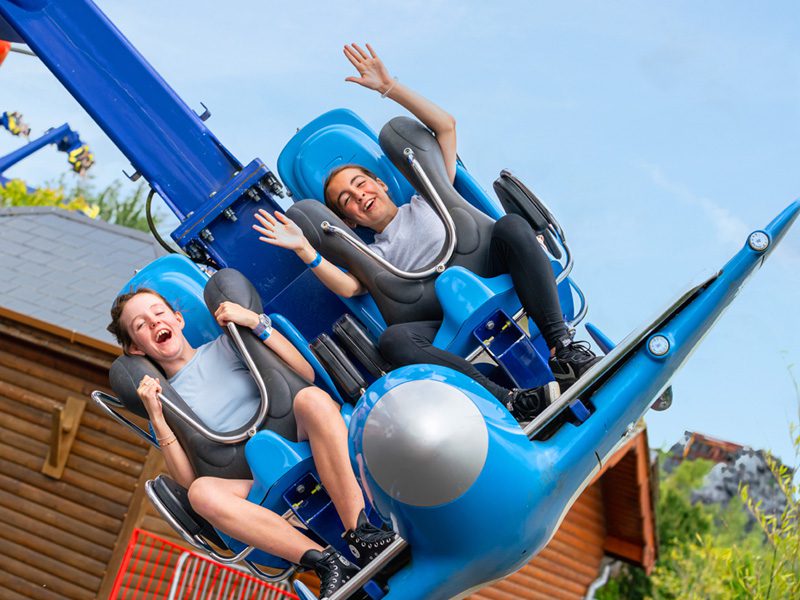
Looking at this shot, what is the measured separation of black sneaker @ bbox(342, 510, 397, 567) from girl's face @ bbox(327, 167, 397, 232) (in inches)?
43.3

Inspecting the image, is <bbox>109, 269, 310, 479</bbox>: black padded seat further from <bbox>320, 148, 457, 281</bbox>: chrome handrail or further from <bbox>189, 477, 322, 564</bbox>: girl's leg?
<bbox>320, 148, 457, 281</bbox>: chrome handrail

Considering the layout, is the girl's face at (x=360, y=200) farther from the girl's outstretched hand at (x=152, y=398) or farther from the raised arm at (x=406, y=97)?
the girl's outstretched hand at (x=152, y=398)

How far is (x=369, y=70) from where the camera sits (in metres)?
3.90

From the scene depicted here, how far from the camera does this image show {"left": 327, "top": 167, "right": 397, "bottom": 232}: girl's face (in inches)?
157

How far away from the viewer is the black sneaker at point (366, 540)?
10.6 feet

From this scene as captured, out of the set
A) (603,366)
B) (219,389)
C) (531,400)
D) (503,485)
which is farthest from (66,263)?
(503,485)

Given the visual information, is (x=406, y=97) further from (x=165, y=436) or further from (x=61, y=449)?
(x=61, y=449)

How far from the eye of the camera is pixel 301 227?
3.85 meters

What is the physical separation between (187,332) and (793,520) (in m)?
3.43

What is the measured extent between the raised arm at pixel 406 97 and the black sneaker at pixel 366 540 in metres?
1.30

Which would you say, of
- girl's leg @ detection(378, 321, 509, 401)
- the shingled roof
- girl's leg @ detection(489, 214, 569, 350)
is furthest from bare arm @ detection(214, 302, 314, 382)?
the shingled roof

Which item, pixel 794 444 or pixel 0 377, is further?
pixel 0 377

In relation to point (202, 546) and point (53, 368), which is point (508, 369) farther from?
point (53, 368)

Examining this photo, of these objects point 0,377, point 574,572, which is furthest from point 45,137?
point 574,572
